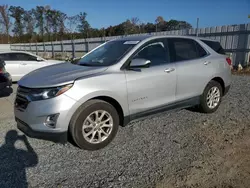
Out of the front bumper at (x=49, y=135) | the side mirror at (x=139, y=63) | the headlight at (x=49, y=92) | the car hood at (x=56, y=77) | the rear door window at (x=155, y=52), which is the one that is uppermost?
the rear door window at (x=155, y=52)

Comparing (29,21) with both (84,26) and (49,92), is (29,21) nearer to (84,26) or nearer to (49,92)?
(84,26)

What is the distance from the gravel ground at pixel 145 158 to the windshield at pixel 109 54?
1289 mm

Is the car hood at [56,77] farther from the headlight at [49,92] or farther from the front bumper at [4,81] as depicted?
the front bumper at [4,81]

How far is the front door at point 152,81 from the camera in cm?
336

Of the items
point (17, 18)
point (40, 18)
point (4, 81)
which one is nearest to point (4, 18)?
point (17, 18)

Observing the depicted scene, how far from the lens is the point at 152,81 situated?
3.51 m

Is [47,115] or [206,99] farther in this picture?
[206,99]

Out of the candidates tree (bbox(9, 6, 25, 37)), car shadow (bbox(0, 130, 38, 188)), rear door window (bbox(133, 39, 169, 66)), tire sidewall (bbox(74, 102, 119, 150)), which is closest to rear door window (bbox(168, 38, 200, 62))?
rear door window (bbox(133, 39, 169, 66))

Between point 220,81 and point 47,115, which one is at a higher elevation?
point 220,81

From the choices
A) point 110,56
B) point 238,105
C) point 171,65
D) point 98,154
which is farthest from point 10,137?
point 238,105

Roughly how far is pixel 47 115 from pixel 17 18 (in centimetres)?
4588

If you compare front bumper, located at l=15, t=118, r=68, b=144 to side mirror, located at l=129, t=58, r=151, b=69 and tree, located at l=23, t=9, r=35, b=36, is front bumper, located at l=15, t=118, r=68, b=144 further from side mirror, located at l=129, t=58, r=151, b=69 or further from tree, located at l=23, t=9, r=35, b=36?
tree, located at l=23, t=9, r=35, b=36

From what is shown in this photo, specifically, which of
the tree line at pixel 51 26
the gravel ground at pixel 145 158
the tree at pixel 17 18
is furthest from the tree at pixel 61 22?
the gravel ground at pixel 145 158

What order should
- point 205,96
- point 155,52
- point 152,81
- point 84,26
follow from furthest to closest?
point 84,26 < point 205,96 < point 155,52 < point 152,81
